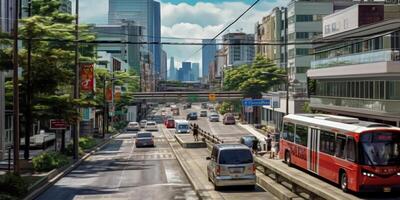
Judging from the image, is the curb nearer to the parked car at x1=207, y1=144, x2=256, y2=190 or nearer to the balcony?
the parked car at x1=207, y1=144, x2=256, y2=190

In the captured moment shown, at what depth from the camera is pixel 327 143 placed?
26094 millimetres

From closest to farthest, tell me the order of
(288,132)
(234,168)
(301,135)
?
(234,168)
(301,135)
(288,132)

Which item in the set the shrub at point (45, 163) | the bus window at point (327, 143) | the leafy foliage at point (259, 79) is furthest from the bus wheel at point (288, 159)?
the leafy foliage at point (259, 79)

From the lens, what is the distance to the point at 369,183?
22.0 m

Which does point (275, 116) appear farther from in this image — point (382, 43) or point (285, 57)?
point (382, 43)

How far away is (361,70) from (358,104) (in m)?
4.20

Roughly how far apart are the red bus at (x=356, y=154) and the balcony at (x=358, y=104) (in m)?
21.4

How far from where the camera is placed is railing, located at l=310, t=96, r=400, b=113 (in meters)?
47.7

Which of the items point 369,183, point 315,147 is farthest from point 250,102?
point 369,183

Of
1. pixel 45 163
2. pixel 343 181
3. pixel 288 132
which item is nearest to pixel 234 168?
pixel 343 181

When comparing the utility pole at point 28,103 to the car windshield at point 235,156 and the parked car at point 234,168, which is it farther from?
the car windshield at point 235,156

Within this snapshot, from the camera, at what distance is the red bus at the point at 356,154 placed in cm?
2222

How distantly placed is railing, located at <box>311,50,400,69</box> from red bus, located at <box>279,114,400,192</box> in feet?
66.9

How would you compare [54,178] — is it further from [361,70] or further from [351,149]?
[361,70]
